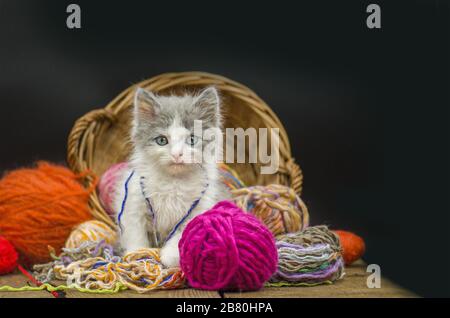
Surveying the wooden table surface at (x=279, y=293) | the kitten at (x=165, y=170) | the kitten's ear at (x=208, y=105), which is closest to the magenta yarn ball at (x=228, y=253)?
the wooden table surface at (x=279, y=293)

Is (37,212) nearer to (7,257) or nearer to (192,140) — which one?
(7,257)

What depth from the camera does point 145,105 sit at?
4.69ft

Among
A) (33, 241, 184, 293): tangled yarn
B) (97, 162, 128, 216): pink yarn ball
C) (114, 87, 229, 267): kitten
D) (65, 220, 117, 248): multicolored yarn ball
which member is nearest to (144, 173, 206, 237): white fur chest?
(114, 87, 229, 267): kitten

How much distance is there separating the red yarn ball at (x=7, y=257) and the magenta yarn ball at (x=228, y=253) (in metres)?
0.53

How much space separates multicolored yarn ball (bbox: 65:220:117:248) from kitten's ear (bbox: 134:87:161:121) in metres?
0.35

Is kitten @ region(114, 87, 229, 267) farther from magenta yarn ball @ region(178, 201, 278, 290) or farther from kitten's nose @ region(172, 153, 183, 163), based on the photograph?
magenta yarn ball @ region(178, 201, 278, 290)

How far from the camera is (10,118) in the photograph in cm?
196

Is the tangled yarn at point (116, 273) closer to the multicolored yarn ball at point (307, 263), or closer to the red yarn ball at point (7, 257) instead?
the red yarn ball at point (7, 257)

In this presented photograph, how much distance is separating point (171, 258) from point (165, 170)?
9.1 inches

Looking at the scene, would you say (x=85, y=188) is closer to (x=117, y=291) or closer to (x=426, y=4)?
(x=117, y=291)

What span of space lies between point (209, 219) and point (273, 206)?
0.42 m

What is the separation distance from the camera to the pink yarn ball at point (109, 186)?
1.73 meters

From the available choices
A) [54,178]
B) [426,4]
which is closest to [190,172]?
[54,178]

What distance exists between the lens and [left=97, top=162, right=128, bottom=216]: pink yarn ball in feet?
5.68
